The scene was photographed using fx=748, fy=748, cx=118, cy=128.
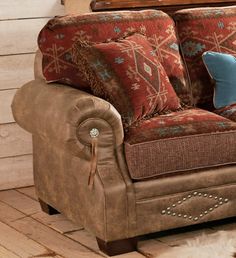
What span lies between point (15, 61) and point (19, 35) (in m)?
0.14

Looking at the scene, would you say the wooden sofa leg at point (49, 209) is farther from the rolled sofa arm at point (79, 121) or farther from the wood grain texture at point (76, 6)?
the wood grain texture at point (76, 6)

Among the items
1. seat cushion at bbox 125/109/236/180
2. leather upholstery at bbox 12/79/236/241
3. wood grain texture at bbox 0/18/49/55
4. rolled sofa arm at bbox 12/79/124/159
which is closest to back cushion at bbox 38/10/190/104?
leather upholstery at bbox 12/79/236/241

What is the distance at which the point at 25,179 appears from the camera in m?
4.24

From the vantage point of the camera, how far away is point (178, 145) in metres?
3.15

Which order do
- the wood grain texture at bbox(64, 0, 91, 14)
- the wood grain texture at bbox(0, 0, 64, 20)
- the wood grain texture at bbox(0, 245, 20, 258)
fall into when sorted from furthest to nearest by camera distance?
the wood grain texture at bbox(64, 0, 91, 14) < the wood grain texture at bbox(0, 0, 64, 20) < the wood grain texture at bbox(0, 245, 20, 258)

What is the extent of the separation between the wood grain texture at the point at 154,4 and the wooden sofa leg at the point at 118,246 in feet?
4.91

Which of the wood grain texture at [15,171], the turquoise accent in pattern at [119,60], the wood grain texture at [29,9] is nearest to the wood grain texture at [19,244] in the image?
the wood grain texture at [15,171]

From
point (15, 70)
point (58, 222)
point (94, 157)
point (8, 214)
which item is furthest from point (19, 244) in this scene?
point (15, 70)

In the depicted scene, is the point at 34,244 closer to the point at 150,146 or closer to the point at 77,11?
the point at 150,146

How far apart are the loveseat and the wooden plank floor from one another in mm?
79

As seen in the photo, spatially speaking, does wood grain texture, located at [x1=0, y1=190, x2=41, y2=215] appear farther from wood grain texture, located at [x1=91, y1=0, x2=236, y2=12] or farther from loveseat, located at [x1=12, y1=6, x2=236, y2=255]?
wood grain texture, located at [x1=91, y1=0, x2=236, y2=12]

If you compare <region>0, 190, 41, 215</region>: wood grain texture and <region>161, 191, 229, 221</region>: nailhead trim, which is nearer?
<region>161, 191, 229, 221</region>: nailhead trim

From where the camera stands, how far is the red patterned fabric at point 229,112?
3499 mm

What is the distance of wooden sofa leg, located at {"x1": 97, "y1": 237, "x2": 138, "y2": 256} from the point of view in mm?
3131
